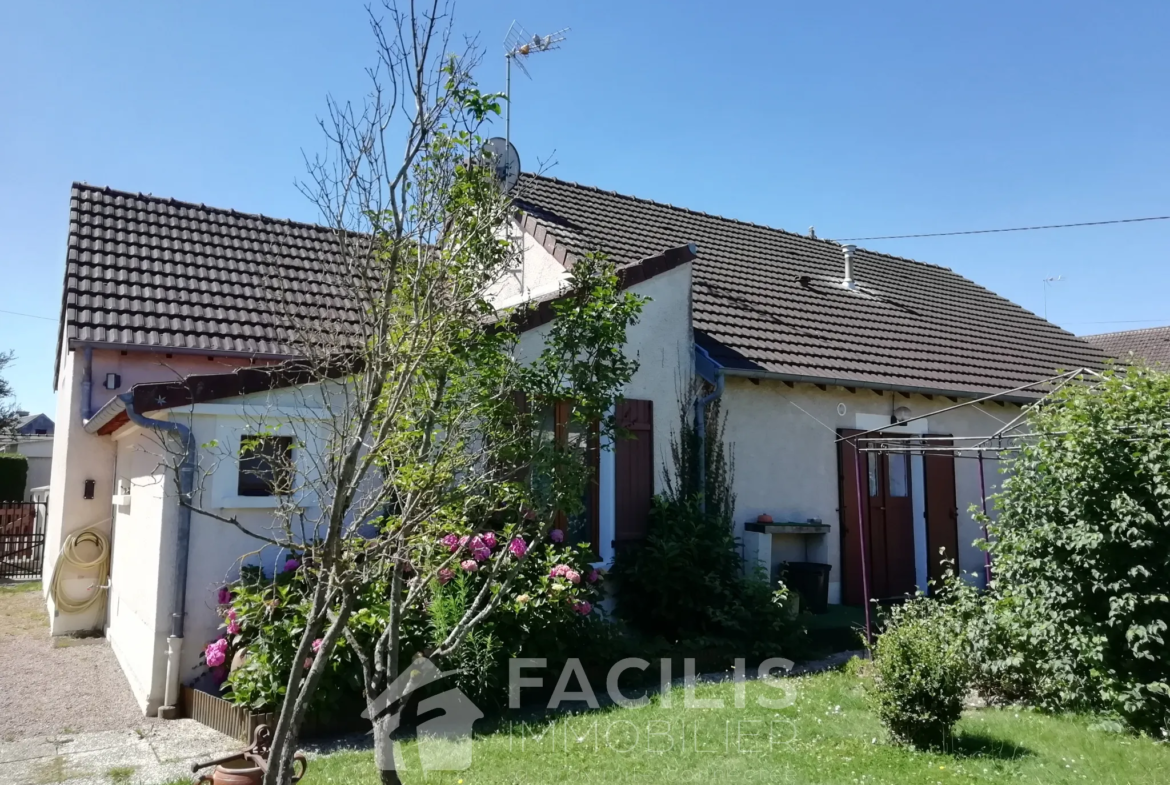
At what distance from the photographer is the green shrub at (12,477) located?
73.3 ft

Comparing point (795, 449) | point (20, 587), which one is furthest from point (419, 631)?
point (20, 587)

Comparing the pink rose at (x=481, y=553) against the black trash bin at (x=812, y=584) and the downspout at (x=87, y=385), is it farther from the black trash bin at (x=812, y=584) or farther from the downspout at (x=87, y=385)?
the downspout at (x=87, y=385)

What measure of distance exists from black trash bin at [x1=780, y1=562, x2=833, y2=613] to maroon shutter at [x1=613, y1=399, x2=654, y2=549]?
204cm

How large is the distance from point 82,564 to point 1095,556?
10.7 m

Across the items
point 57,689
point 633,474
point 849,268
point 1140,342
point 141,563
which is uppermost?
point 1140,342

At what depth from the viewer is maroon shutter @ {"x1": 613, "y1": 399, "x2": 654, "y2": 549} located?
909 centimetres

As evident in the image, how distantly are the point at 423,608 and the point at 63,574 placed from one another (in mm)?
6317

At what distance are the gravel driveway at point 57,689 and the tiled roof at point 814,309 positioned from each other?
657cm

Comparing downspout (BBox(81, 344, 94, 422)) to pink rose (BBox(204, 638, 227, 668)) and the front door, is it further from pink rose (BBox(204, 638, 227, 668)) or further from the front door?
the front door

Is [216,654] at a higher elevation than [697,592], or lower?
lower

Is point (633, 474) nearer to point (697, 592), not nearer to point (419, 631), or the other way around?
point (697, 592)

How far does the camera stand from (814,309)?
1333 centimetres

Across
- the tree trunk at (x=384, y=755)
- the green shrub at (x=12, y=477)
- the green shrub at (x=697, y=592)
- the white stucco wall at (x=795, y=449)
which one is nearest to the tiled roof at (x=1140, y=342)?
the white stucco wall at (x=795, y=449)

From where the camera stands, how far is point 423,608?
6.80m
